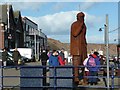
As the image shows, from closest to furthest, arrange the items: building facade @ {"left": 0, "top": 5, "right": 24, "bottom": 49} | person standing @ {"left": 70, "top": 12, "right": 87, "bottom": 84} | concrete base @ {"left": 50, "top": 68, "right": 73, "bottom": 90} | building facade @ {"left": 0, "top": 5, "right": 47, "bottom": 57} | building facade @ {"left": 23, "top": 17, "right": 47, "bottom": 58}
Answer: concrete base @ {"left": 50, "top": 68, "right": 73, "bottom": 90} < person standing @ {"left": 70, "top": 12, "right": 87, "bottom": 84} < building facade @ {"left": 0, "top": 5, "right": 24, "bottom": 49} < building facade @ {"left": 0, "top": 5, "right": 47, "bottom": 57} < building facade @ {"left": 23, "top": 17, "right": 47, "bottom": 58}

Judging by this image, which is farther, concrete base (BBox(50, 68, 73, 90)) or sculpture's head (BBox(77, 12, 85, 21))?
sculpture's head (BBox(77, 12, 85, 21))

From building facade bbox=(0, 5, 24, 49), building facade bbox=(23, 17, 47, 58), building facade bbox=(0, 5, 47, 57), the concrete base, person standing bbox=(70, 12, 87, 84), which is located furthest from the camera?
building facade bbox=(23, 17, 47, 58)

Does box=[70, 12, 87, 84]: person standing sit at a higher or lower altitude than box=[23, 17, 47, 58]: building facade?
lower

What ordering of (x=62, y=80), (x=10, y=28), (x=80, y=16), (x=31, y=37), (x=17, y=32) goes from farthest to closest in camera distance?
(x=31, y=37) → (x=17, y=32) → (x=10, y=28) → (x=80, y=16) → (x=62, y=80)

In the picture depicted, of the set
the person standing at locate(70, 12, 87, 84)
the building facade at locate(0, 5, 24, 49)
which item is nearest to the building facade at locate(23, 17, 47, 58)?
the building facade at locate(0, 5, 24, 49)

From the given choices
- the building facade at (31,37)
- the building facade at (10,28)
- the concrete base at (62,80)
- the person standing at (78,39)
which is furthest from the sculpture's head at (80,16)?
the building facade at (31,37)

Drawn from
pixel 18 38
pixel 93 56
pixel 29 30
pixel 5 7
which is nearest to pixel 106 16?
pixel 93 56

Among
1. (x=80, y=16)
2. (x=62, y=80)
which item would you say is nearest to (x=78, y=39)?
(x=80, y=16)

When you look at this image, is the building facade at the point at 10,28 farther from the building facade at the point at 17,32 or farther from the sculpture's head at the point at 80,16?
the sculpture's head at the point at 80,16

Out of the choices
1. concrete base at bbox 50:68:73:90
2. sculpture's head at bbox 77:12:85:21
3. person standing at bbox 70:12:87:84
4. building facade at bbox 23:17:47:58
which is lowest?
Answer: concrete base at bbox 50:68:73:90

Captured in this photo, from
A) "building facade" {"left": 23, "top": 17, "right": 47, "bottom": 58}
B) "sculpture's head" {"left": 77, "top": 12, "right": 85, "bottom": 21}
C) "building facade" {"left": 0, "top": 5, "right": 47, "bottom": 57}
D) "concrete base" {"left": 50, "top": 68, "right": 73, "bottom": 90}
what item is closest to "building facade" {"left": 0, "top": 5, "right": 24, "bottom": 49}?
"building facade" {"left": 0, "top": 5, "right": 47, "bottom": 57}

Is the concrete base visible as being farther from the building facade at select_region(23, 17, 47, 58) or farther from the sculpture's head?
the building facade at select_region(23, 17, 47, 58)

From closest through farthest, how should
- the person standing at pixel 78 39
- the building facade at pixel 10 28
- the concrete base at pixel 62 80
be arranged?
the concrete base at pixel 62 80
the person standing at pixel 78 39
the building facade at pixel 10 28

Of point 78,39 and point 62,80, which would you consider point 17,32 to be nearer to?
point 78,39
